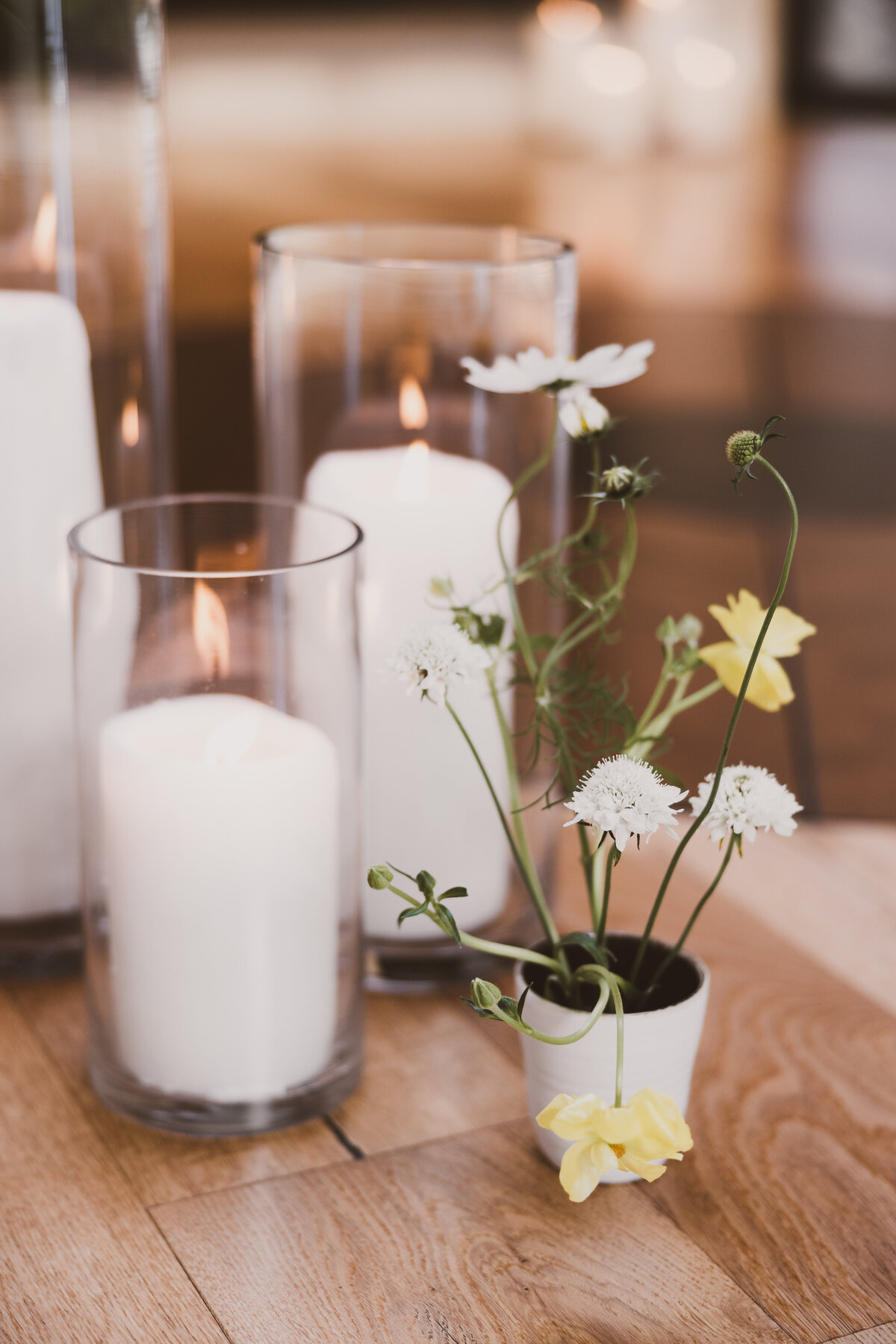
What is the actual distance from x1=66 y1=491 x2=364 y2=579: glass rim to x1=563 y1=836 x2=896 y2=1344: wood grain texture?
0.22 metres

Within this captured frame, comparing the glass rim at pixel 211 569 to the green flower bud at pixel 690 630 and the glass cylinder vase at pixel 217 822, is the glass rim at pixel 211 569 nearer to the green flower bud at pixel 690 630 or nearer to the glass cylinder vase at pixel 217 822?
the glass cylinder vase at pixel 217 822

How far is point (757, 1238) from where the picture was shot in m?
0.45

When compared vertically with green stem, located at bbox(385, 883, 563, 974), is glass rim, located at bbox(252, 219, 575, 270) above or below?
above

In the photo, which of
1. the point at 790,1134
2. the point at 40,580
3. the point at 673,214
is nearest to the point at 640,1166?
the point at 790,1134

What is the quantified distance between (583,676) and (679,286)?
59.2 inches

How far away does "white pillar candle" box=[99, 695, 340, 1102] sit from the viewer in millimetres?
478

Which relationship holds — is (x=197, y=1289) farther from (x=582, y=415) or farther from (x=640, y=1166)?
(x=582, y=415)

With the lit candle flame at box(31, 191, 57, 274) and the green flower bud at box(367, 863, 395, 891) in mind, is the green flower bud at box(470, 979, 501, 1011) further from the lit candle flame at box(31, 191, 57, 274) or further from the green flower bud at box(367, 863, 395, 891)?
the lit candle flame at box(31, 191, 57, 274)

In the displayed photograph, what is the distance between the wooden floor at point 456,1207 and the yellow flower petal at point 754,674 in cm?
14

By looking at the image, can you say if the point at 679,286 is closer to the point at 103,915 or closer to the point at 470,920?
the point at 470,920

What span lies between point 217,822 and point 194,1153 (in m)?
0.11

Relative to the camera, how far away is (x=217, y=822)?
0.48 meters

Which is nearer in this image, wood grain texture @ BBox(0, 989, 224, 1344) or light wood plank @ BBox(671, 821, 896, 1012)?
wood grain texture @ BBox(0, 989, 224, 1344)

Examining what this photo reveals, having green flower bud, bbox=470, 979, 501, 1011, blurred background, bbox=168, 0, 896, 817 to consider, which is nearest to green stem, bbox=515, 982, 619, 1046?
green flower bud, bbox=470, 979, 501, 1011
